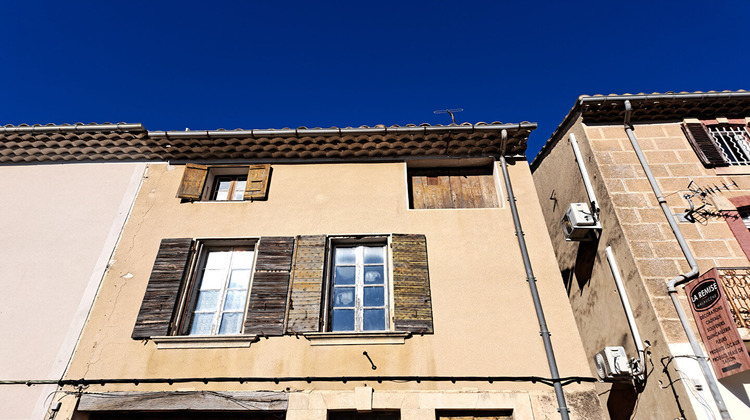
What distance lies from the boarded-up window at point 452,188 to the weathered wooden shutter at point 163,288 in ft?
12.3

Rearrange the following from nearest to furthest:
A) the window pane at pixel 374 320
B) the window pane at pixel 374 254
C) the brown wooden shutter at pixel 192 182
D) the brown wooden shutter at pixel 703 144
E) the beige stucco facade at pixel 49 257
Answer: the beige stucco facade at pixel 49 257 → the window pane at pixel 374 320 → the window pane at pixel 374 254 → the brown wooden shutter at pixel 703 144 → the brown wooden shutter at pixel 192 182

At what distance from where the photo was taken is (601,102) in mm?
7422

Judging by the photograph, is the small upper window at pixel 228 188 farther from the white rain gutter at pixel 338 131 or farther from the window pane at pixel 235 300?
the window pane at pixel 235 300

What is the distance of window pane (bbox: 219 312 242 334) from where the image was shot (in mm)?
5832

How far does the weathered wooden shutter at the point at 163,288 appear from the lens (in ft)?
18.8

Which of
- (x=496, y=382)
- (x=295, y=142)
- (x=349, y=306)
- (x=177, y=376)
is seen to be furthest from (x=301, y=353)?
(x=295, y=142)

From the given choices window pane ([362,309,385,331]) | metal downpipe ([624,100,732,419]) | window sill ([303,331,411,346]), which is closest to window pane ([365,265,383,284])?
window pane ([362,309,385,331])

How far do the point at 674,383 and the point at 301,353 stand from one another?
14.8 feet

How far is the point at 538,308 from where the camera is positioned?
575 centimetres

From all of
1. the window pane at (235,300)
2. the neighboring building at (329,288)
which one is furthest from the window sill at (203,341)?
the window pane at (235,300)

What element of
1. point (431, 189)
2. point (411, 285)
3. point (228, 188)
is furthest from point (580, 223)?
point (228, 188)

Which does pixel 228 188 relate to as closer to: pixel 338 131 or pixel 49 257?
pixel 338 131

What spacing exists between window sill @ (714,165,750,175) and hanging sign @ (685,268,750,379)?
2550 millimetres

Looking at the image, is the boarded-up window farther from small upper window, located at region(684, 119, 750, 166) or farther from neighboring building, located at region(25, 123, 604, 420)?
small upper window, located at region(684, 119, 750, 166)
